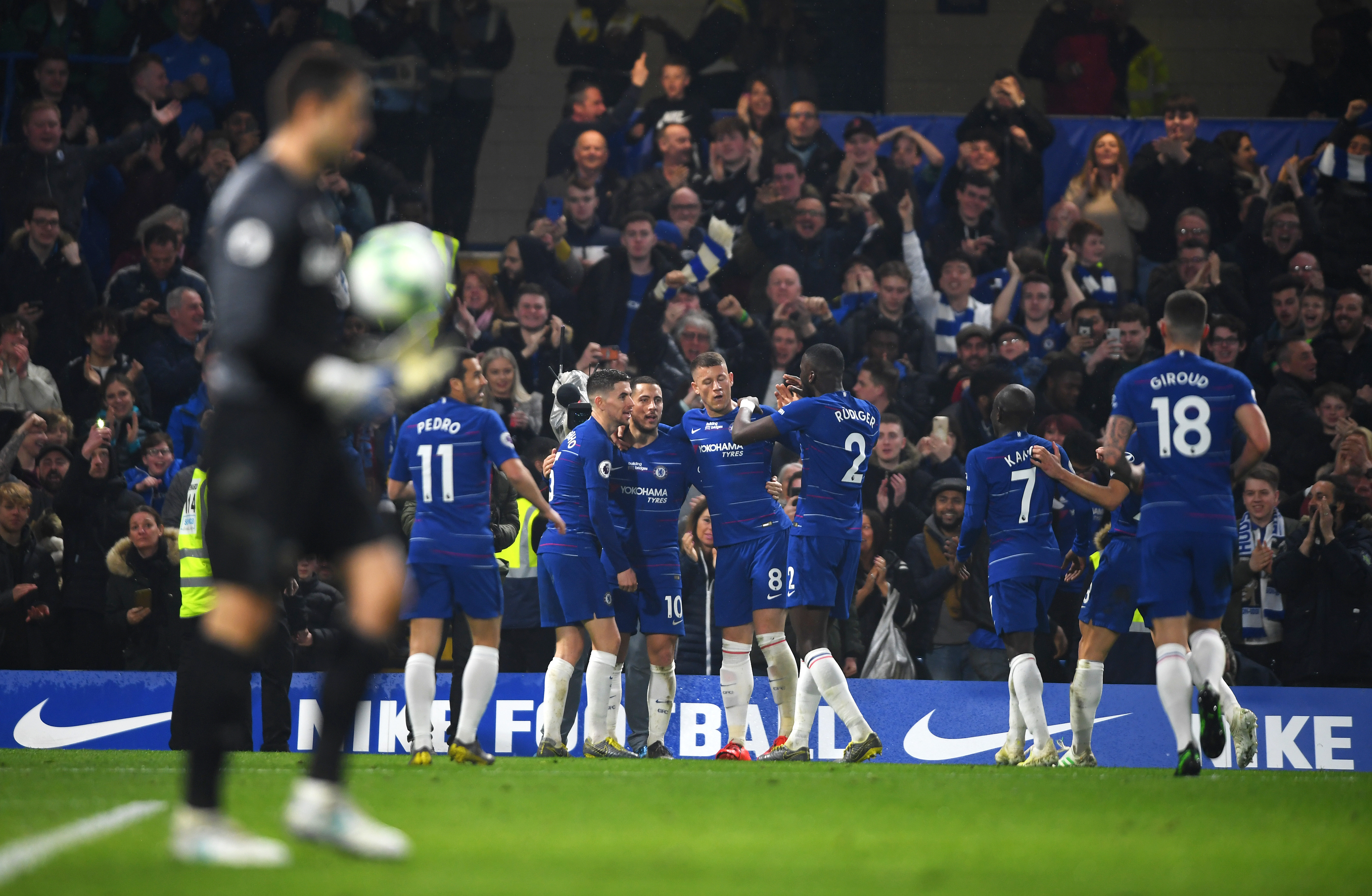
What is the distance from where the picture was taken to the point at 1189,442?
8.47 meters

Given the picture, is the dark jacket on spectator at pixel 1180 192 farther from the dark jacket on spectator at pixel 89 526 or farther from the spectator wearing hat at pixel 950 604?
the dark jacket on spectator at pixel 89 526

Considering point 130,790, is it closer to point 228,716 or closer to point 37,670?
point 228,716

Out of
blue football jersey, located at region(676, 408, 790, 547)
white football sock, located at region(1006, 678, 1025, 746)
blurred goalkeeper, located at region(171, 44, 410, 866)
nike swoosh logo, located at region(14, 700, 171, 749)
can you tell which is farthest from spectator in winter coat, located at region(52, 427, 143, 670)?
blurred goalkeeper, located at region(171, 44, 410, 866)

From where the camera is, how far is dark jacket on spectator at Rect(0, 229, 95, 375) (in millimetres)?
14570

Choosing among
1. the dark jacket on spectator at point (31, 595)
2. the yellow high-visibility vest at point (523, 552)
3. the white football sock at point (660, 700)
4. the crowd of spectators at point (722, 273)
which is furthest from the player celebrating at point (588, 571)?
the dark jacket on spectator at point (31, 595)

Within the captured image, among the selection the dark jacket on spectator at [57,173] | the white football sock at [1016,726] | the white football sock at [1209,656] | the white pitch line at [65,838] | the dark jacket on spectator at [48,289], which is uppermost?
the dark jacket on spectator at [57,173]

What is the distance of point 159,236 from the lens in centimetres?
1439

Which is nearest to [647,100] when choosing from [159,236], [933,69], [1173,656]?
[933,69]

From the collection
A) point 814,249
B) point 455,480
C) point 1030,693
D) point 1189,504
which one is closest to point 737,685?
point 1030,693

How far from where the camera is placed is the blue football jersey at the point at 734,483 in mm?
11102

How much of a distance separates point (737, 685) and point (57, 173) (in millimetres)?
8932

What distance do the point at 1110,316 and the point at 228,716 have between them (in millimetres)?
11979

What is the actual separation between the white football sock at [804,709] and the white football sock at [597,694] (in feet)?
4.42

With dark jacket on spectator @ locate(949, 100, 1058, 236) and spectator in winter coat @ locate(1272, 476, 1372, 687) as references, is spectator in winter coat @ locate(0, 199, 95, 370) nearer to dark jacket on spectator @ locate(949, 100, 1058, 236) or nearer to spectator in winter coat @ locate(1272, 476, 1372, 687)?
dark jacket on spectator @ locate(949, 100, 1058, 236)
